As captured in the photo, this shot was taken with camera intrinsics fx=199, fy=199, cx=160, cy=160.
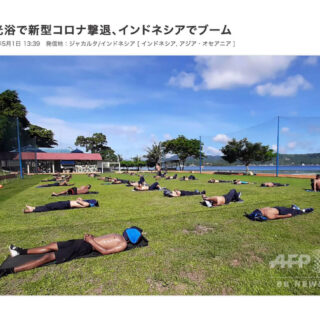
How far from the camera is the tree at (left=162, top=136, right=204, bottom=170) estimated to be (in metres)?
45.1

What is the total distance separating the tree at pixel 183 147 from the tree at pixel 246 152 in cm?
1559

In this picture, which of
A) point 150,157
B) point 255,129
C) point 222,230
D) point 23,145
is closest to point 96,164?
point 150,157

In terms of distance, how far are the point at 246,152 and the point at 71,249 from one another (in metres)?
27.0

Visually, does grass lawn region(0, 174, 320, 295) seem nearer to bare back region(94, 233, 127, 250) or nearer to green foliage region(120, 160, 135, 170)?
bare back region(94, 233, 127, 250)

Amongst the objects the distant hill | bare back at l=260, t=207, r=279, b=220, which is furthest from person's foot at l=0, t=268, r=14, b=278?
the distant hill

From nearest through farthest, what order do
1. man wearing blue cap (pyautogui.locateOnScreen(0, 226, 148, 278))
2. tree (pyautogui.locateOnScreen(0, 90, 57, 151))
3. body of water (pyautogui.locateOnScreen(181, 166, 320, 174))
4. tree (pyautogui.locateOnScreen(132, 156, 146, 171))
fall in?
1. man wearing blue cap (pyautogui.locateOnScreen(0, 226, 148, 278))
2. tree (pyautogui.locateOnScreen(0, 90, 57, 151))
3. body of water (pyautogui.locateOnScreen(181, 166, 320, 174))
4. tree (pyautogui.locateOnScreen(132, 156, 146, 171))

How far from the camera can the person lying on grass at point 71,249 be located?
9.63ft

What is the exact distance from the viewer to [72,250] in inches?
122

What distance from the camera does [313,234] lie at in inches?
156

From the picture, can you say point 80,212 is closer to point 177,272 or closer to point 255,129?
point 177,272

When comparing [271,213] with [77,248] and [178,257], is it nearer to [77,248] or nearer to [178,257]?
[178,257]

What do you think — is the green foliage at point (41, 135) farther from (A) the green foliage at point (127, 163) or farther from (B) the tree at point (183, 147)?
(B) the tree at point (183, 147)

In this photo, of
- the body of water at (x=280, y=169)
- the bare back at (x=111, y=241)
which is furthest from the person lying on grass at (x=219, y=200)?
the body of water at (x=280, y=169)

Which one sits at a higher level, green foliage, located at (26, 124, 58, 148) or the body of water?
green foliage, located at (26, 124, 58, 148)
